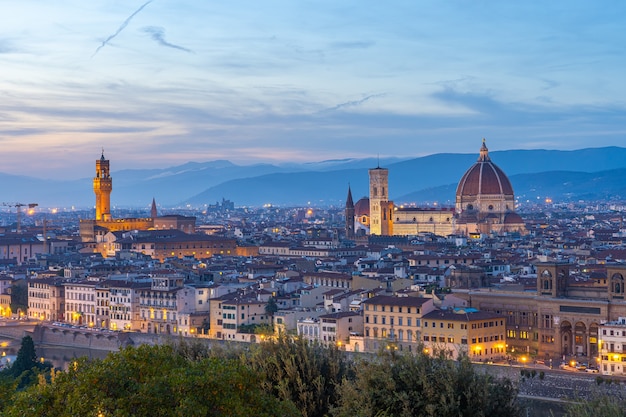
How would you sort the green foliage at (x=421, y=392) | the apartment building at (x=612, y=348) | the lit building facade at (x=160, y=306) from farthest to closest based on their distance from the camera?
the lit building facade at (x=160, y=306) → the apartment building at (x=612, y=348) → the green foliage at (x=421, y=392)

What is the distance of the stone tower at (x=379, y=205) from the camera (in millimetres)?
124188

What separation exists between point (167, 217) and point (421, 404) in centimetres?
10943

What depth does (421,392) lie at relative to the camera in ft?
81.0

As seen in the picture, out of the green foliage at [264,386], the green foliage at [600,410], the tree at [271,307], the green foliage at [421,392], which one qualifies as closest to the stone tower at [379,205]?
the tree at [271,307]

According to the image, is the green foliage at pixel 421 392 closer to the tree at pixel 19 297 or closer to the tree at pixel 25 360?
the tree at pixel 25 360

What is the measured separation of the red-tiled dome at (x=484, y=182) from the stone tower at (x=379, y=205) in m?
8.13

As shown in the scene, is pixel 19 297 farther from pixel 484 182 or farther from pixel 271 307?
pixel 484 182

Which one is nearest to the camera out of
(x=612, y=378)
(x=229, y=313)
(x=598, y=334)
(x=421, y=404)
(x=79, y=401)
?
(x=79, y=401)

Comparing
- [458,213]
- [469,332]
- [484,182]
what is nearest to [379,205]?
[458,213]

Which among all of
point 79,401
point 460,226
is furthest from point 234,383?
point 460,226

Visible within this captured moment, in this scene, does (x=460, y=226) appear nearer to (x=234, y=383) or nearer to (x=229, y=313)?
(x=229, y=313)

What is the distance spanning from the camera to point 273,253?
10206 centimetres

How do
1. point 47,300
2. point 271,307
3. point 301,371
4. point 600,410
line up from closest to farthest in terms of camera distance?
point 600,410
point 301,371
point 271,307
point 47,300

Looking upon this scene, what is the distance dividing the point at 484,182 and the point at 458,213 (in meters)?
3.89
